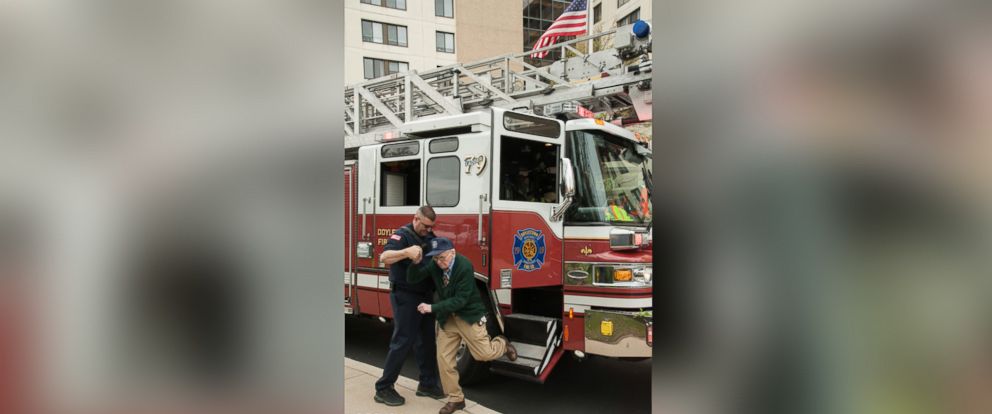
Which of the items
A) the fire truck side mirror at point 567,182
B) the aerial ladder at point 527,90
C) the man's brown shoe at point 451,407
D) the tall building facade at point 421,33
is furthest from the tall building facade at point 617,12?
the man's brown shoe at point 451,407

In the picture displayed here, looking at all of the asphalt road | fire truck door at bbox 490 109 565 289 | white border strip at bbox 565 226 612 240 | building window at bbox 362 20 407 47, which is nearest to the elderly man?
fire truck door at bbox 490 109 565 289

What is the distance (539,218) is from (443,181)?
106cm

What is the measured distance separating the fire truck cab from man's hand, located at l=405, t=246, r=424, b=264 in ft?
1.05

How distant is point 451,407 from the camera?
15.2ft

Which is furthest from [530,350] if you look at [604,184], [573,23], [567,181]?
[573,23]

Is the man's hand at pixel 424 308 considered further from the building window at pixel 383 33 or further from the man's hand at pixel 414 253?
the building window at pixel 383 33

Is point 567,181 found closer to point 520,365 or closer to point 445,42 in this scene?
point 520,365

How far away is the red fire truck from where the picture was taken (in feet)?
15.5

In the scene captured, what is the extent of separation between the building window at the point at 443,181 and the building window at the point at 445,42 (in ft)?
94.6
